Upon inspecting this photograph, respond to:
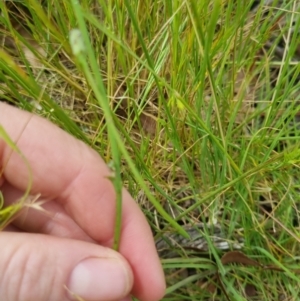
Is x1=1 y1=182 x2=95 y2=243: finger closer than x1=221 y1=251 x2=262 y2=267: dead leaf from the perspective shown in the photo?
Yes

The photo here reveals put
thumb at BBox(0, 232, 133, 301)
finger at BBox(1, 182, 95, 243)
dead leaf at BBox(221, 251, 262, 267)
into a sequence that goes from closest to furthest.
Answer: thumb at BBox(0, 232, 133, 301) → finger at BBox(1, 182, 95, 243) → dead leaf at BBox(221, 251, 262, 267)

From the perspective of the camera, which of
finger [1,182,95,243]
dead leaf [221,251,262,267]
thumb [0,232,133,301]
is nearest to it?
thumb [0,232,133,301]

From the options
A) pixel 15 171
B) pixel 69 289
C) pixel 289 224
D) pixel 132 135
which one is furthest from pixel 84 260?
pixel 289 224

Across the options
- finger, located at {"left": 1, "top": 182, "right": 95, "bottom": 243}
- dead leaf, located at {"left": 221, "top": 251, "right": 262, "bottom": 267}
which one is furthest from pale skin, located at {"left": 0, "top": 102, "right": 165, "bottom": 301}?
dead leaf, located at {"left": 221, "top": 251, "right": 262, "bottom": 267}

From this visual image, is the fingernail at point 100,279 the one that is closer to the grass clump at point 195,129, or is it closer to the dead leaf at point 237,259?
the grass clump at point 195,129

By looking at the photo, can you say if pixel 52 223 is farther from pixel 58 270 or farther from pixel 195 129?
pixel 195 129

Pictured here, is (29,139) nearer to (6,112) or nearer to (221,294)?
(6,112)

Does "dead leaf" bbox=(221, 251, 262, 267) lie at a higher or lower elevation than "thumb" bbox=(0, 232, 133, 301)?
lower

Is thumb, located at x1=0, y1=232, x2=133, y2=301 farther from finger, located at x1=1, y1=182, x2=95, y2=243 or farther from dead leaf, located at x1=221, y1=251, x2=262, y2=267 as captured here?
dead leaf, located at x1=221, y1=251, x2=262, y2=267

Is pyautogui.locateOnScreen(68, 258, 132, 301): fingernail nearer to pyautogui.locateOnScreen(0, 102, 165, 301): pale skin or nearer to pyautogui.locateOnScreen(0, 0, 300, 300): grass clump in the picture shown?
pyautogui.locateOnScreen(0, 102, 165, 301): pale skin
